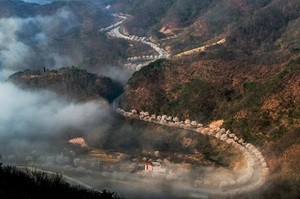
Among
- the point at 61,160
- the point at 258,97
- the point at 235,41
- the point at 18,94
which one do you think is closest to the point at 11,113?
the point at 18,94

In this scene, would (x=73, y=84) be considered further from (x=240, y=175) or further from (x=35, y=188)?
(x=35, y=188)

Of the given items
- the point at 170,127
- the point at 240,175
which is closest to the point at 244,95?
the point at 170,127

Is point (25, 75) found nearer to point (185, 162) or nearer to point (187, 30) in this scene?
point (185, 162)

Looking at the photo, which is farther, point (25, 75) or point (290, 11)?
point (290, 11)

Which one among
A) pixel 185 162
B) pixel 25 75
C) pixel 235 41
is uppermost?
pixel 235 41

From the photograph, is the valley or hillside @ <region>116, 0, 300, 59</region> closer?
the valley

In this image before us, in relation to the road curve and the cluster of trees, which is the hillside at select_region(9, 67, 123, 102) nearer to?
the road curve

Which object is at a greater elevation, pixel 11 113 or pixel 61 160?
pixel 11 113

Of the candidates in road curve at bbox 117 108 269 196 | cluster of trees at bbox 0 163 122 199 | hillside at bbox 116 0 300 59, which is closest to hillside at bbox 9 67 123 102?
road curve at bbox 117 108 269 196
